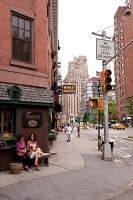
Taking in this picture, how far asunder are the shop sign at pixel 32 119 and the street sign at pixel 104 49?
206 inches

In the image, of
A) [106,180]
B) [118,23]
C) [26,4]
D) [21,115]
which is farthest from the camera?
[118,23]

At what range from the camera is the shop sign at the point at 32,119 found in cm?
1431

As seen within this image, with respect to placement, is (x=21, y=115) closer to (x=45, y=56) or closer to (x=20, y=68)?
(x=20, y=68)

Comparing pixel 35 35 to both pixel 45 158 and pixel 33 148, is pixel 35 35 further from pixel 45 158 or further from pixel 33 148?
pixel 45 158

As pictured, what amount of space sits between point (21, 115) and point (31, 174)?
270 cm

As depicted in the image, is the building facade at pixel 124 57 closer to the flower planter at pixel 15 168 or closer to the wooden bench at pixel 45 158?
the wooden bench at pixel 45 158

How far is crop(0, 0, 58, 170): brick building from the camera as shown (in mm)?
13758

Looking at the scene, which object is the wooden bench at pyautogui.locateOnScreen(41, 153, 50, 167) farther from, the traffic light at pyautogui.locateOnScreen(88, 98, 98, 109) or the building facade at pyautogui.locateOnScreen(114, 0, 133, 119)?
the building facade at pyautogui.locateOnScreen(114, 0, 133, 119)

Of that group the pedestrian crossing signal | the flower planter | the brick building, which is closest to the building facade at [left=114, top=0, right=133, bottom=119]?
the pedestrian crossing signal

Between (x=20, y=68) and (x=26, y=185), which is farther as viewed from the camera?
(x=20, y=68)

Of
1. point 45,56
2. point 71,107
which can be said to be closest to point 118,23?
point 71,107

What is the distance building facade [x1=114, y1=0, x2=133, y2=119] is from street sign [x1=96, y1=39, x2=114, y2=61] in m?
104

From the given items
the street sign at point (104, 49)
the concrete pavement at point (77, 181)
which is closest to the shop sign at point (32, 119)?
the concrete pavement at point (77, 181)

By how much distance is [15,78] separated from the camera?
14172 mm
